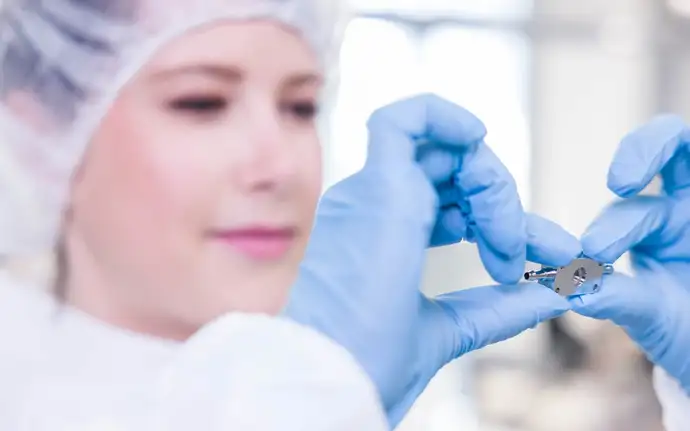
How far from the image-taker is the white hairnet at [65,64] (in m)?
0.71

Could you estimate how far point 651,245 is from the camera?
108cm

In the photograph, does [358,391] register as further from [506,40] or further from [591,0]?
[591,0]

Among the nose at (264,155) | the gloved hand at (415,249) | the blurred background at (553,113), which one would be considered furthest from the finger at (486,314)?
the blurred background at (553,113)

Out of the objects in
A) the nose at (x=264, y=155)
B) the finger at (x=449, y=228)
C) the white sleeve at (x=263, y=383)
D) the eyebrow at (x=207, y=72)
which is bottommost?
the white sleeve at (x=263, y=383)

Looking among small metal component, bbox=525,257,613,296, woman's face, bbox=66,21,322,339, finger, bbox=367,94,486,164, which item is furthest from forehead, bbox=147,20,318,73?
small metal component, bbox=525,257,613,296

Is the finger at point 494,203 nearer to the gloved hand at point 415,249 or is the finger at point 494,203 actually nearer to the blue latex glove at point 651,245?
the gloved hand at point 415,249

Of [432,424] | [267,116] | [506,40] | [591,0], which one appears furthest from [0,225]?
[591,0]

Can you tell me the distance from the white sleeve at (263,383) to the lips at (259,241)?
6 centimetres

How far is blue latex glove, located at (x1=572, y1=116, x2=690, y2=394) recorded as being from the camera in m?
0.96

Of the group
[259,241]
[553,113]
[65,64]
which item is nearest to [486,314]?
[259,241]

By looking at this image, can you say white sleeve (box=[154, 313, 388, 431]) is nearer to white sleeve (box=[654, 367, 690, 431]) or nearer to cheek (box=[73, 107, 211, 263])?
cheek (box=[73, 107, 211, 263])

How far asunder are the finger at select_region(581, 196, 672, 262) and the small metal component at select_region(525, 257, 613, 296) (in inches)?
0.5

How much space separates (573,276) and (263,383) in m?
0.41

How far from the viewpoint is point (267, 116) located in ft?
2.48
